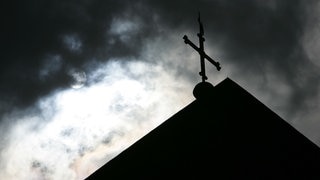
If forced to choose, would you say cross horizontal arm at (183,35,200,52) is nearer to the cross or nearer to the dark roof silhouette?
the cross

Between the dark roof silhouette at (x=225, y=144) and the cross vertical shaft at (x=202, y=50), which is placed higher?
the cross vertical shaft at (x=202, y=50)

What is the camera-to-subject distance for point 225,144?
736 cm

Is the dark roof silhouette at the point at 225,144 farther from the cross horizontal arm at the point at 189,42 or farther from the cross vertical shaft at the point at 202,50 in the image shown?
the cross horizontal arm at the point at 189,42

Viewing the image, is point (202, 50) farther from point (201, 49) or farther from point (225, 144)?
point (225, 144)

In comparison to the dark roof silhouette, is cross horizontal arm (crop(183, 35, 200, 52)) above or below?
above

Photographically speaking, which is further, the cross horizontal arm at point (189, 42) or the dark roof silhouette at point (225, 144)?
the cross horizontal arm at point (189, 42)

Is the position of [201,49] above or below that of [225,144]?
above

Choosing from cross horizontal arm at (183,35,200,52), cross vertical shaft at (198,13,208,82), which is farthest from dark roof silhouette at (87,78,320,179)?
cross horizontal arm at (183,35,200,52)

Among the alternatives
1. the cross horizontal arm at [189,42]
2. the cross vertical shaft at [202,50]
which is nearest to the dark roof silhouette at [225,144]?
the cross vertical shaft at [202,50]

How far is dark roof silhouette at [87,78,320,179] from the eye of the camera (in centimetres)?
728

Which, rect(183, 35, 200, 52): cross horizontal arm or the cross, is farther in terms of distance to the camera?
rect(183, 35, 200, 52): cross horizontal arm

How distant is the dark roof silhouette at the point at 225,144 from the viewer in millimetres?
7277

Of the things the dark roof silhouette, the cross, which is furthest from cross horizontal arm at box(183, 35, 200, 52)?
the dark roof silhouette

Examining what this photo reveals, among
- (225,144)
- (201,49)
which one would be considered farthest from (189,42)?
(225,144)
